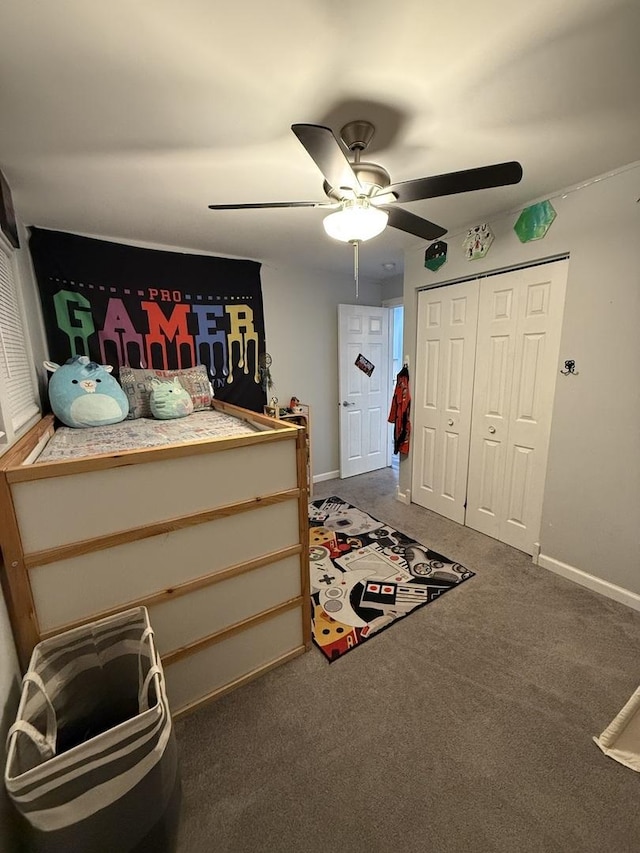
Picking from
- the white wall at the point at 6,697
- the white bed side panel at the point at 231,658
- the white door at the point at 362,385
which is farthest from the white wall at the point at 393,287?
the white wall at the point at 6,697

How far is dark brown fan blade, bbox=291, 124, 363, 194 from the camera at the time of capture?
103 centimetres

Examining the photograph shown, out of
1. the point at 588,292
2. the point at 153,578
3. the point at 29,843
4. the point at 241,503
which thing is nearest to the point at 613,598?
the point at 588,292

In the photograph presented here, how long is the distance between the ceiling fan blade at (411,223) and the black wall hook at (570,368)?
116 centimetres

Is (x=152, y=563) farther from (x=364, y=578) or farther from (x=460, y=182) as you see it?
(x=460, y=182)

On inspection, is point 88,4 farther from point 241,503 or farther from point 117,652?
point 117,652

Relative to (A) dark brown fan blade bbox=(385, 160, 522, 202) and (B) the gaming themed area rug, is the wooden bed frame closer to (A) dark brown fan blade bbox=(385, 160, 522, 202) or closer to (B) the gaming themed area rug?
(B) the gaming themed area rug

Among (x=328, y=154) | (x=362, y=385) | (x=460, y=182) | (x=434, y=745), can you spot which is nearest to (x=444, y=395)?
(x=362, y=385)

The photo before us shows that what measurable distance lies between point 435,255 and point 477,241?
377 millimetres

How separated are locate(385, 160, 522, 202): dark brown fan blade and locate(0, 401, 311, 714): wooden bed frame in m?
1.10

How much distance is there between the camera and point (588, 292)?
2.05 meters

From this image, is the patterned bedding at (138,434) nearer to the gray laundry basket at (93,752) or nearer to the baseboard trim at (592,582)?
the gray laundry basket at (93,752)

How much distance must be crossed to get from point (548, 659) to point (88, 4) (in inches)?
117

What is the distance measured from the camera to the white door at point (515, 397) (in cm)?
230

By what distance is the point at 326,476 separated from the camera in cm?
420
